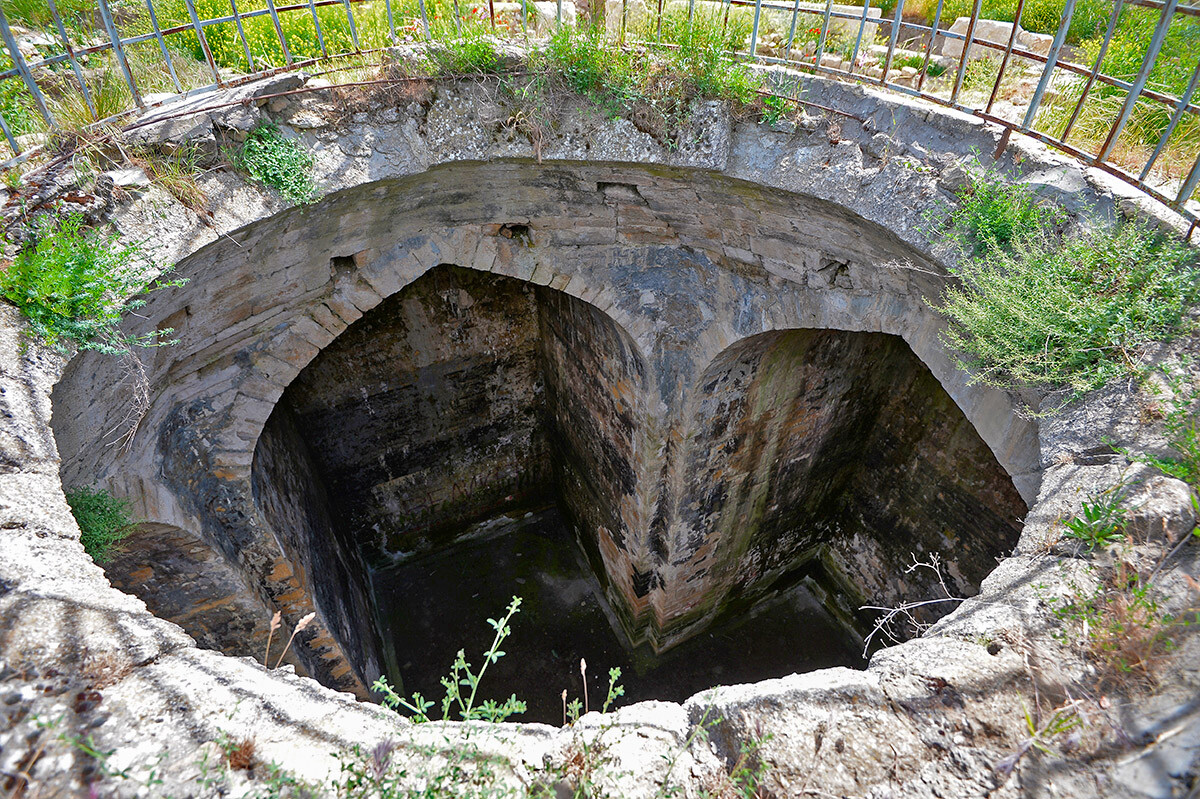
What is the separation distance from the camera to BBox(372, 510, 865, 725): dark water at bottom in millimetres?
5703

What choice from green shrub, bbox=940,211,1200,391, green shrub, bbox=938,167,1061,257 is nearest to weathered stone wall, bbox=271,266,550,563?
green shrub, bbox=938,167,1061,257

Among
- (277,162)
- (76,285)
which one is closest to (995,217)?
(277,162)

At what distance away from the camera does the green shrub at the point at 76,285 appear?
2.37 metres

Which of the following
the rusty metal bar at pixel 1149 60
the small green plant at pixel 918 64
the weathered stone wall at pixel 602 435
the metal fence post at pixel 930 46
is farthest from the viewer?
the weathered stone wall at pixel 602 435

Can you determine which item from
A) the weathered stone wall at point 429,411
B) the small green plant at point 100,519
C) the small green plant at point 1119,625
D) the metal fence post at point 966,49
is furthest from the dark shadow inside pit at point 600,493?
the small green plant at point 1119,625

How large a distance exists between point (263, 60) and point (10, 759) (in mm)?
3860

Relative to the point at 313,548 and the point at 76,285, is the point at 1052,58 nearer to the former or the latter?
the point at 76,285

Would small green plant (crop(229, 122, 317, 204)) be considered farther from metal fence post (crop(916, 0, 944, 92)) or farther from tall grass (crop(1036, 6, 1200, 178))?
tall grass (crop(1036, 6, 1200, 178))

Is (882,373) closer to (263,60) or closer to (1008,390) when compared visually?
(1008,390)

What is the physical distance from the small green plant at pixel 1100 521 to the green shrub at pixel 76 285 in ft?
11.5

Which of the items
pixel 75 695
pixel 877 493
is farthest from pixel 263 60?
pixel 877 493

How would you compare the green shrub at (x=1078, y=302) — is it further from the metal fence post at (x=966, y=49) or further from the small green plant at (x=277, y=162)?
the small green plant at (x=277, y=162)

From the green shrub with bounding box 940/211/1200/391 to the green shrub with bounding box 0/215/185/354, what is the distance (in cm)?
352

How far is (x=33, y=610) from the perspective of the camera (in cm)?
156
